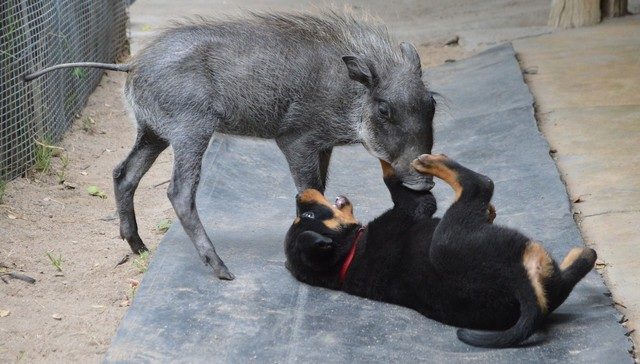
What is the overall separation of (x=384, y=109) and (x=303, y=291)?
1154 millimetres

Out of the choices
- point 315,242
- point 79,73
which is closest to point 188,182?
point 315,242

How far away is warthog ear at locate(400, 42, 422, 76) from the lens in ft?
17.2

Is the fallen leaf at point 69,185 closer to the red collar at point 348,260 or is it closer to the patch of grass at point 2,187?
the patch of grass at point 2,187

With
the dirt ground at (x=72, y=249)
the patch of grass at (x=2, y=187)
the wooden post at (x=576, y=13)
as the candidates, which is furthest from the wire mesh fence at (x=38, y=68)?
the wooden post at (x=576, y=13)

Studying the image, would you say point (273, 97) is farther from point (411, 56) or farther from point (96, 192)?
point (96, 192)

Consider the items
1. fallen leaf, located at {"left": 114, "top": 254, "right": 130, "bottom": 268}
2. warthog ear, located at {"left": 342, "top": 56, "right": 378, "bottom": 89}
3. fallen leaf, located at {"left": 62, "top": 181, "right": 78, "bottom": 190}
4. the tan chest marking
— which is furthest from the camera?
fallen leaf, located at {"left": 62, "top": 181, "right": 78, "bottom": 190}

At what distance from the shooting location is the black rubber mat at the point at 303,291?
3.89 meters

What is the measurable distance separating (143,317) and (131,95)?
1.51 meters

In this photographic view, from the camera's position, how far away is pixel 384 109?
5.14 metres

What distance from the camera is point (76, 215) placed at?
623cm

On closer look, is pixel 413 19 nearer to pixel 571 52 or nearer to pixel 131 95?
pixel 571 52

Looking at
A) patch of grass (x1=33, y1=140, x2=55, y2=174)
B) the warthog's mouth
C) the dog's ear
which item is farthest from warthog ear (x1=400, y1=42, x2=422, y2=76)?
patch of grass (x1=33, y1=140, x2=55, y2=174)

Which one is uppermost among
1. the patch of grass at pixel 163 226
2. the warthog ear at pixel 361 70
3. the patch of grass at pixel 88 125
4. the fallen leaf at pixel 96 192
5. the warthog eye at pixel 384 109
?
the warthog ear at pixel 361 70

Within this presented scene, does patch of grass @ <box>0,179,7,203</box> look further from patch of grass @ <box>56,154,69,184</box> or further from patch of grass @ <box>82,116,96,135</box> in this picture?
patch of grass @ <box>82,116,96,135</box>
